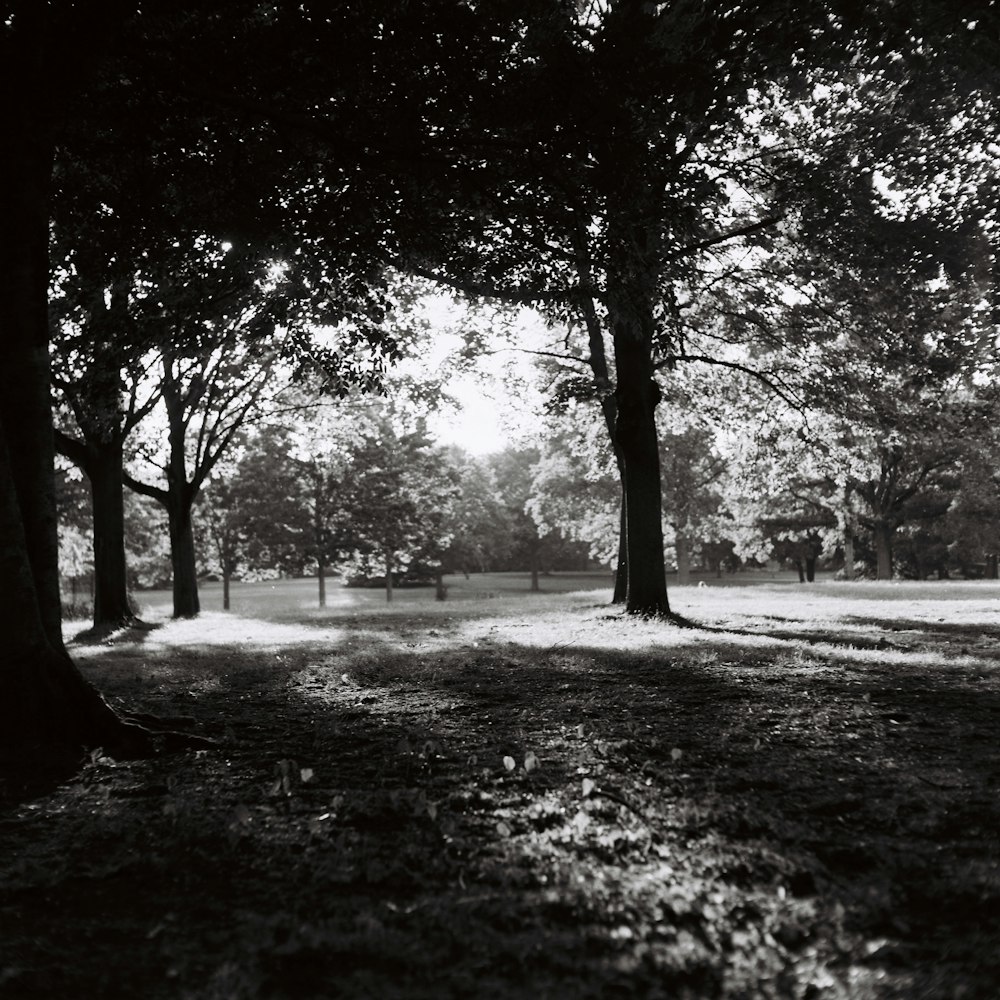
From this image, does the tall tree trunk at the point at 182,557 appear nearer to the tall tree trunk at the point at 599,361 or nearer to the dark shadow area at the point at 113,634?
the dark shadow area at the point at 113,634

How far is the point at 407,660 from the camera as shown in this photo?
9.92 meters

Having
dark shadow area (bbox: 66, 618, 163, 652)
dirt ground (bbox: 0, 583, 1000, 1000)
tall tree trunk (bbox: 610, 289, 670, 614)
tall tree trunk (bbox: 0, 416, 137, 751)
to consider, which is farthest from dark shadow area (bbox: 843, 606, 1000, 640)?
dark shadow area (bbox: 66, 618, 163, 652)

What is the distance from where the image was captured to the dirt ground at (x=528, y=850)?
8.15 feet

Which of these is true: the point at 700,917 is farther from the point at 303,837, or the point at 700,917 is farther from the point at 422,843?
the point at 303,837

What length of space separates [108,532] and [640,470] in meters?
11.6

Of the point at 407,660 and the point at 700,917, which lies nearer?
the point at 700,917

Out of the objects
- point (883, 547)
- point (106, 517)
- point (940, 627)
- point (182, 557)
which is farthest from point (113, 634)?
point (883, 547)

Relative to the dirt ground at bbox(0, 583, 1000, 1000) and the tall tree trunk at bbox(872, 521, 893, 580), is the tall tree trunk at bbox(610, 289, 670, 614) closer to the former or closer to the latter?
the dirt ground at bbox(0, 583, 1000, 1000)

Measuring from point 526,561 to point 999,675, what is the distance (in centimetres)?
4872

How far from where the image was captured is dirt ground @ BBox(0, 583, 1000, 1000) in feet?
8.15

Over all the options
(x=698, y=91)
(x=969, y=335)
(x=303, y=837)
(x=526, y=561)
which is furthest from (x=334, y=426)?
(x=526, y=561)

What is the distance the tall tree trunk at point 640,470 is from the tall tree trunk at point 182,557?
12.0m

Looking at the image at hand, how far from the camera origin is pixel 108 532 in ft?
56.5

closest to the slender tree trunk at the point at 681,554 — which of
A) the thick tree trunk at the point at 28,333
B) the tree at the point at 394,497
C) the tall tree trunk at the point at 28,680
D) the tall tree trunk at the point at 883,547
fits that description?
the tall tree trunk at the point at 883,547
